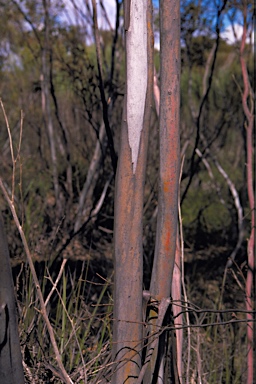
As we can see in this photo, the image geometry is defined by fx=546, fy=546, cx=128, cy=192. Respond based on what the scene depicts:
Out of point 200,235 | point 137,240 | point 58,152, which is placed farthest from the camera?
point 58,152

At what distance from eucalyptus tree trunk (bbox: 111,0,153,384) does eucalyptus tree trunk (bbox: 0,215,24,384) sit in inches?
10.2

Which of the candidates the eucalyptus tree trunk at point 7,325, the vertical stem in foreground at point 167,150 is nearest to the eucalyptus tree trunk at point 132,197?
the vertical stem in foreground at point 167,150

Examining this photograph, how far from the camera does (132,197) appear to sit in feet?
4.59

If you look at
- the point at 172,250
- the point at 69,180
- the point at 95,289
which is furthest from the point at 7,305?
the point at 69,180

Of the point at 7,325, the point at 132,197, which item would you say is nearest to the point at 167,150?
the point at 132,197

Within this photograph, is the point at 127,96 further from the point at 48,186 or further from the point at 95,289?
the point at 48,186

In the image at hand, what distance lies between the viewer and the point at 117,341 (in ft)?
4.60

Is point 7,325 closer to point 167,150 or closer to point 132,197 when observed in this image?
point 132,197

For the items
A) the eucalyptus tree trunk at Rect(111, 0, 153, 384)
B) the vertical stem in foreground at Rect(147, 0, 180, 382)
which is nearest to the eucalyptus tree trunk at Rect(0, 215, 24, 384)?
the eucalyptus tree trunk at Rect(111, 0, 153, 384)

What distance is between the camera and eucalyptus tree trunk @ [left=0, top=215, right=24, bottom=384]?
4.05 ft

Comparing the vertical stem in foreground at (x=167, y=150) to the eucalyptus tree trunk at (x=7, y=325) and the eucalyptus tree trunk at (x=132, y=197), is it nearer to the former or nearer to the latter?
the eucalyptus tree trunk at (x=132, y=197)

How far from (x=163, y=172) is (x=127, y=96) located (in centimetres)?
22

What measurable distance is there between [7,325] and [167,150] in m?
0.59

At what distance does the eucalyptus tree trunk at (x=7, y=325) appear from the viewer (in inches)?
48.6
